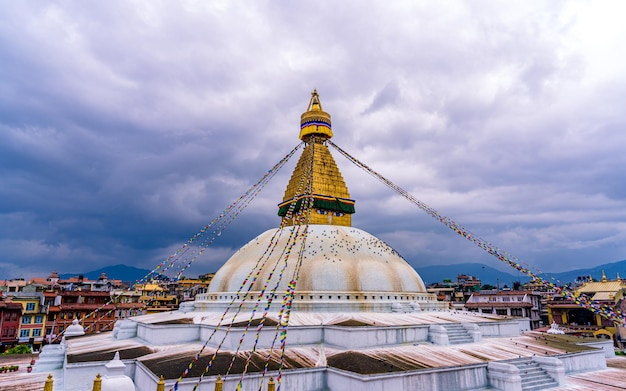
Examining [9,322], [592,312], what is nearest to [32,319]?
[9,322]

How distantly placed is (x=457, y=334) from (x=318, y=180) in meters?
10.7

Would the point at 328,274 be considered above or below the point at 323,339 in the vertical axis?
above

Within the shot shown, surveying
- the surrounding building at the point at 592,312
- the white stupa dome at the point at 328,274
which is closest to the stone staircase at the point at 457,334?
the white stupa dome at the point at 328,274

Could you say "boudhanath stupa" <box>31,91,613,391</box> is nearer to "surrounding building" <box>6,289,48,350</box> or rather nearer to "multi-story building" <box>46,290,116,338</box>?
"surrounding building" <box>6,289,48,350</box>

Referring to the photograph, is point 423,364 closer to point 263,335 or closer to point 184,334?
point 263,335

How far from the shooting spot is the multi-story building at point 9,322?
94.0 ft

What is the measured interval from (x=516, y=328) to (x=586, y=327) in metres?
20.8

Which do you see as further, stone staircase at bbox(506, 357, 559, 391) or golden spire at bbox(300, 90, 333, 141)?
golden spire at bbox(300, 90, 333, 141)

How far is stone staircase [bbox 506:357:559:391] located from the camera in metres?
12.0

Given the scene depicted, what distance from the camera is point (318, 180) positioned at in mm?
21922

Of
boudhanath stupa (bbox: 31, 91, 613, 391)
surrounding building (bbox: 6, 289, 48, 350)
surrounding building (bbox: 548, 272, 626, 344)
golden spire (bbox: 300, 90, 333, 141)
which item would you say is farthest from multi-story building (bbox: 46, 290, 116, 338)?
surrounding building (bbox: 548, 272, 626, 344)

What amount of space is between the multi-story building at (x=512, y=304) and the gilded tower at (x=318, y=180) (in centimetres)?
2466

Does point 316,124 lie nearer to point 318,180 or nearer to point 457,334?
point 318,180

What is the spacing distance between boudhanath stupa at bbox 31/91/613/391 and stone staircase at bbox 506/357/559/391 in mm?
39
